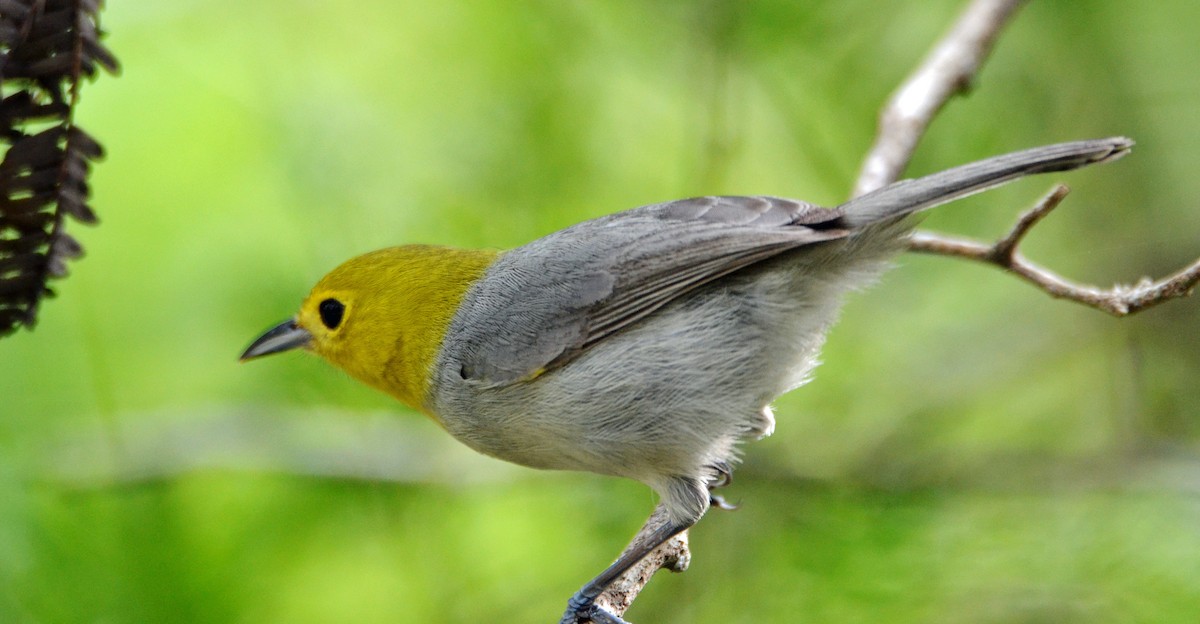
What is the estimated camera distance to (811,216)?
305cm

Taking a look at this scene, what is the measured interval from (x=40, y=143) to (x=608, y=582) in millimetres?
1955

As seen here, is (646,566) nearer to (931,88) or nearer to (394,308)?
(394,308)

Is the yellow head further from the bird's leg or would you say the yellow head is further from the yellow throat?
the bird's leg

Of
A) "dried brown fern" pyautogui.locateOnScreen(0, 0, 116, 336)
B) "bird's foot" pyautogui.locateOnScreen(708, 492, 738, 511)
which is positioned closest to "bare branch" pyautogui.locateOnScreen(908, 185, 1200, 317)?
"bird's foot" pyautogui.locateOnScreen(708, 492, 738, 511)

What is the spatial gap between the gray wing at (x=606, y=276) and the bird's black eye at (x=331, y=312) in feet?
1.56

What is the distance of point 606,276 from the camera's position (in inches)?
128

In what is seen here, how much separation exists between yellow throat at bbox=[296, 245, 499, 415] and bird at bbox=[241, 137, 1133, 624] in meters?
0.10

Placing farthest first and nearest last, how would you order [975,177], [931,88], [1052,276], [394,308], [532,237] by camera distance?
1. [532,237]
2. [931,88]
3. [394,308]
4. [1052,276]
5. [975,177]

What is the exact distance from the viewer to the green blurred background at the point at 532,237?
3.46m

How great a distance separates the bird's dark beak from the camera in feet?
11.9

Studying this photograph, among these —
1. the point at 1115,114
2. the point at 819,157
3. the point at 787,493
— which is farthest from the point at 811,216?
the point at 1115,114

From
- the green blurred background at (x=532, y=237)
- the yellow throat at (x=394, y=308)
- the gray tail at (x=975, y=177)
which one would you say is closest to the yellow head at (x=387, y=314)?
the yellow throat at (x=394, y=308)

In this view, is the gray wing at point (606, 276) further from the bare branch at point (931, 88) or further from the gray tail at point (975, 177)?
the bare branch at point (931, 88)

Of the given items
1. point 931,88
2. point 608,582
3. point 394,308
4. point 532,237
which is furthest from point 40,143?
point 931,88
